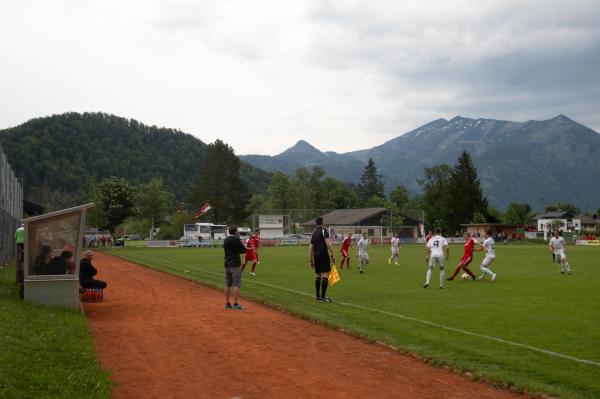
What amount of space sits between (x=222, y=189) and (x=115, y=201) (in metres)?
30.1

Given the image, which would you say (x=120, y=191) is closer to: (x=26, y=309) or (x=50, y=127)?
(x=26, y=309)

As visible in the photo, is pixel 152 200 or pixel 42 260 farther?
pixel 152 200

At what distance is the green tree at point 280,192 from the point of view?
127562 millimetres

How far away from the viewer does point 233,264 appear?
47.8 feet

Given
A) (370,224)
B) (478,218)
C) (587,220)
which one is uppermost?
(478,218)

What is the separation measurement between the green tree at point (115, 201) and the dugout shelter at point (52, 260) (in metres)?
63.4

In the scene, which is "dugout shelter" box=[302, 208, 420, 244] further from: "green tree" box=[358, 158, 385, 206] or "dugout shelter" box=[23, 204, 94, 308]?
"dugout shelter" box=[23, 204, 94, 308]

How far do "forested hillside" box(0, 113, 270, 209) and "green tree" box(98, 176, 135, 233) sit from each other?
4944 centimetres

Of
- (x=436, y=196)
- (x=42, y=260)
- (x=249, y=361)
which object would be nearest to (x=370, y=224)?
(x=436, y=196)

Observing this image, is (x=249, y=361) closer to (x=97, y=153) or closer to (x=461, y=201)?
(x=461, y=201)

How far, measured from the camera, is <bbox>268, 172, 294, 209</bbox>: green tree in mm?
127562

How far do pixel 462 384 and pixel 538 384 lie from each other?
851mm

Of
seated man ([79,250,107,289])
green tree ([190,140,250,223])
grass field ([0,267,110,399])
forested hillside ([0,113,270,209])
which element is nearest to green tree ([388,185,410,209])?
forested hillside ([0,113,270,209])

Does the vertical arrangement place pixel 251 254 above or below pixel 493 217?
below
